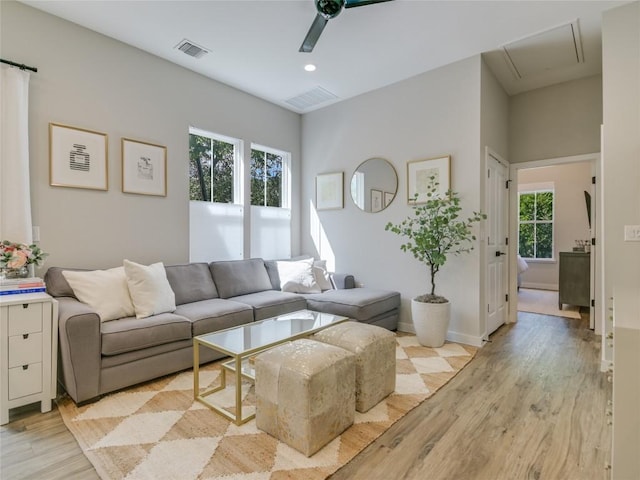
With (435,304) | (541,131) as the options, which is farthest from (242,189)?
(541,131)

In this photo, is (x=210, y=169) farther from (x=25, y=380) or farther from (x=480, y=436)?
(x=480, y=436)

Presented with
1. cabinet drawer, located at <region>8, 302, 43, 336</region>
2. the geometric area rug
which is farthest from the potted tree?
cabinet drawer, located at <region>8, 302, 43, 336</region>

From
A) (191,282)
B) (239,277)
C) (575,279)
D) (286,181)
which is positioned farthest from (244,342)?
(575,279)

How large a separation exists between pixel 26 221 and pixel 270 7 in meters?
2.51

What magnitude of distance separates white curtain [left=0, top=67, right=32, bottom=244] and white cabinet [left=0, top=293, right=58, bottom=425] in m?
0.68

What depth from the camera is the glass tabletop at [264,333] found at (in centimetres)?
213

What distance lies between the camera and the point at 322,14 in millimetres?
2352

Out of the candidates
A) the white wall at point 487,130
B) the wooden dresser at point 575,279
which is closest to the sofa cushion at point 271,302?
the white wall at point 487,130

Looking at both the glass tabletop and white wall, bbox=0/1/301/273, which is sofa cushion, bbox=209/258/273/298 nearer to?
white wall, bbox=0/1/301/273

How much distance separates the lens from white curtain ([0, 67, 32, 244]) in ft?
8.03

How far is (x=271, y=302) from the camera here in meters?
3.38

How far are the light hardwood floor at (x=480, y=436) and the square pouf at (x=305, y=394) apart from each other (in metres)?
0.21

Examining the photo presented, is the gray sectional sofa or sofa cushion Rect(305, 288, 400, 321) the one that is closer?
the gray sectional sofa

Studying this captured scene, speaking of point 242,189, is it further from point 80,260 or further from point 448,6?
point 448,6
